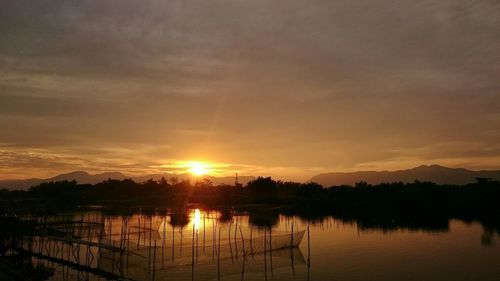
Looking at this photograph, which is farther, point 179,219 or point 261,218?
point 261,218

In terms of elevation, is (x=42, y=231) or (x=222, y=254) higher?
(x=42, y=231)

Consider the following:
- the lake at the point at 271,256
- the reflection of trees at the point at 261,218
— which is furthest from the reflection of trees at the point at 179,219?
the lake at the point at 271,256

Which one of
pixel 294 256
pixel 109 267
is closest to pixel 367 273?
pixel 294 256

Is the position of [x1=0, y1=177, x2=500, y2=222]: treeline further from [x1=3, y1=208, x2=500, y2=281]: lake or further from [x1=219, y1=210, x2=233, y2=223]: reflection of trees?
[x1=3, y1=208, x2=500, y2=281]: lake

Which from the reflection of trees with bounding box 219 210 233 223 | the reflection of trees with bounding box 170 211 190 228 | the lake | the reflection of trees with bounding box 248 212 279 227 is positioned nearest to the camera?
the lake

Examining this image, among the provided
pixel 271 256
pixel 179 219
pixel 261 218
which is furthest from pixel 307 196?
pixel 271 256

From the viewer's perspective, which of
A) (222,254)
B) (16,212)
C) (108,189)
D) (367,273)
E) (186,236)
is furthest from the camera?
(108,189)

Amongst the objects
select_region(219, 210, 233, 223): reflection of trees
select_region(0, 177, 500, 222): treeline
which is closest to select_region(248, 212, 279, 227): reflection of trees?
select_region(219, 210, 233, 223): reflection of trees

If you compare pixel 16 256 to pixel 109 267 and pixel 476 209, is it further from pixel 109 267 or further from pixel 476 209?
pixel 476 209

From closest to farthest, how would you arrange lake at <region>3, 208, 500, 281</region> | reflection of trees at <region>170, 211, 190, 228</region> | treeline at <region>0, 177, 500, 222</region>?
lake at <region>3, 208, 500, 281</region>
reflection of trees at <region>170, 211, 190, 228</region>
treeline at <region>0, 177, 500, 222</region>

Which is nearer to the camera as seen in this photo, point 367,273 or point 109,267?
point 109,267

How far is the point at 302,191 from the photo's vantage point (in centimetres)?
8488

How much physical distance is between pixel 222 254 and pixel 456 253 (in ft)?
56.7

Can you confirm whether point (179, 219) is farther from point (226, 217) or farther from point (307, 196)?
point (307, 196)
